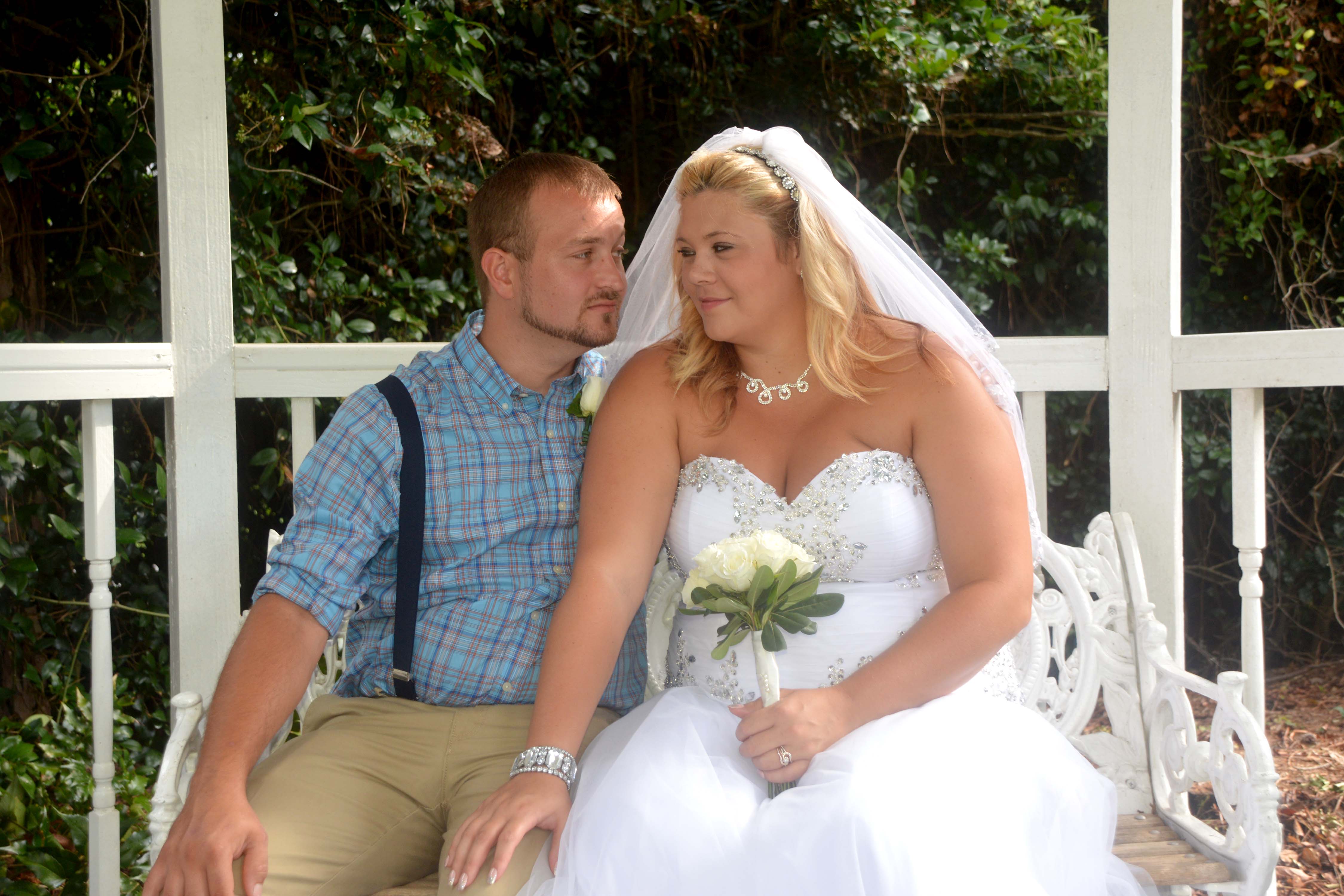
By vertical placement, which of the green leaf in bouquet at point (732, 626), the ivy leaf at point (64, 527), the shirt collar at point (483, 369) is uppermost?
the shirt collar at point (483, 369)

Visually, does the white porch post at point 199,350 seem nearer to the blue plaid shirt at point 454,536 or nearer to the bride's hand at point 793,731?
the blue plaid shirt at point 454,536

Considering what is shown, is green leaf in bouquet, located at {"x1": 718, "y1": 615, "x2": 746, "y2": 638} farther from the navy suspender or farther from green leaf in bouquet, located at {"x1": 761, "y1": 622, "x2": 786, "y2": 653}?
the navy suspender

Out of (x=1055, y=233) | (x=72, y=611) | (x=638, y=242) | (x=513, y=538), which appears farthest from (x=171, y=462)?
(x=1055, y=233)

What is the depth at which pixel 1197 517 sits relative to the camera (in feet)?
15.6

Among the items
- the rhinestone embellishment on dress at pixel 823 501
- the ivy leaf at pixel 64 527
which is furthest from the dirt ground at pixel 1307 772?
the ivy leaf at pixel 64 527

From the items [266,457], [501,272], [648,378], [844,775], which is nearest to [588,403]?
[648,378]

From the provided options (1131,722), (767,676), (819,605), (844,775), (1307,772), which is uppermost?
(819,605)

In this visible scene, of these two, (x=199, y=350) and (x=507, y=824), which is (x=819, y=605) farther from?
(x=199, y=350)

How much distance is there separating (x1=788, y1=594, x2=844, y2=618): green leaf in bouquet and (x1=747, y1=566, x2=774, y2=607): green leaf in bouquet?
8 cm

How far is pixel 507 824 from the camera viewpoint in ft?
5.39

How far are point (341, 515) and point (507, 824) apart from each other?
65cm

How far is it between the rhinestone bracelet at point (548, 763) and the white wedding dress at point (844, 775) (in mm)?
29

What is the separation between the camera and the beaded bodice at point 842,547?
1976mm

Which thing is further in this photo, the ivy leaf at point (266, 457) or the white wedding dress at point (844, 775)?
the ivy leaf at point (266, 457)
